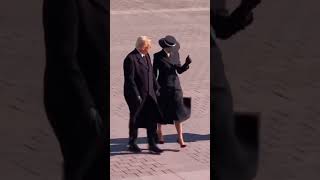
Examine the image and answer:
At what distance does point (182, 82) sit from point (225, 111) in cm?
492

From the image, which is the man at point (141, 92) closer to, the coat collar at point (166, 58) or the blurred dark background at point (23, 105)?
the coat collar at point (166, 58)

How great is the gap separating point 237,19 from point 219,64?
424 mm

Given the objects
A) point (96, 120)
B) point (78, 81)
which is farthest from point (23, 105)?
point (78, 81)

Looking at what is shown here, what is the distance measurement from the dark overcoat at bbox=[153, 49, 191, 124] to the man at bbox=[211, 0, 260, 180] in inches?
55.0

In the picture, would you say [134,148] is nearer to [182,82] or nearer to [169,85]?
[169,85]

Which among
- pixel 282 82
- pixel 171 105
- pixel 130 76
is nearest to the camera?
pixel 130 76

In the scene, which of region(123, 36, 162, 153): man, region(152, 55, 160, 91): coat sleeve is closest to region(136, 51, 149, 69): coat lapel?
region(123, 36, 162, 153): man

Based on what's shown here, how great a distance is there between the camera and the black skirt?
7469 millimetres

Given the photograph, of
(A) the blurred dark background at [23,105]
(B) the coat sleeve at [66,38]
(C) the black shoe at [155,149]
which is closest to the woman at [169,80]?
(C) the black shoe at [155,149]

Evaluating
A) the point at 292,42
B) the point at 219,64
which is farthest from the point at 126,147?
the point at 292,42

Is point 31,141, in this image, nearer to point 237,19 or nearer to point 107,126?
point 107,126

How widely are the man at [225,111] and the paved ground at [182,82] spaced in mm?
699

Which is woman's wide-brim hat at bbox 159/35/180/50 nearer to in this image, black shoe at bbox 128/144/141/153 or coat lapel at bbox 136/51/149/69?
coat lapel at bbox 136/51/149/69

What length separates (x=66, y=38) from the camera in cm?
543
